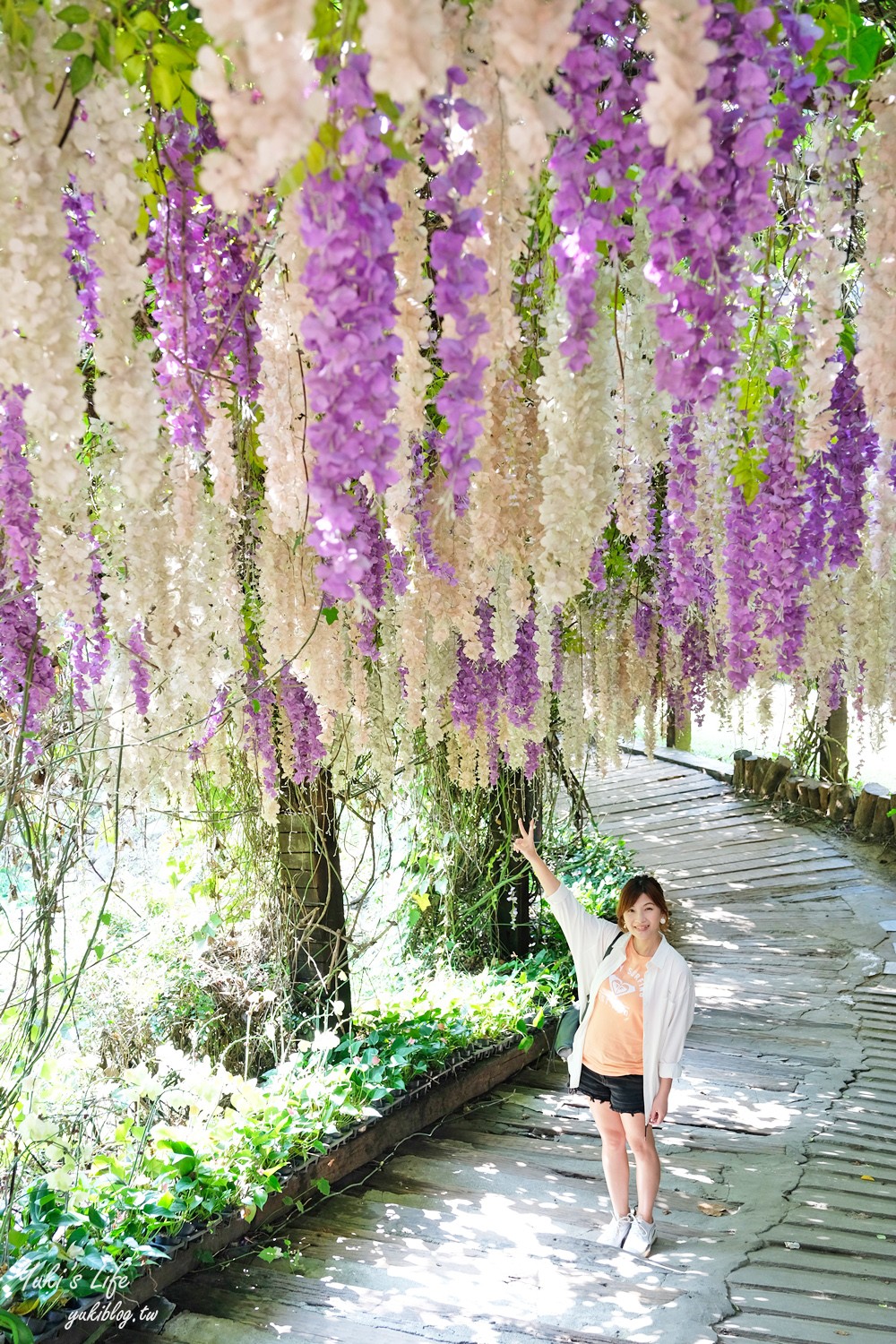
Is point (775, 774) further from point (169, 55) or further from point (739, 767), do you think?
point (169, 55)

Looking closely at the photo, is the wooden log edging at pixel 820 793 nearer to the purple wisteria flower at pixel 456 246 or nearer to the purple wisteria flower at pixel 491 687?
the purple wisteria flower at pixel 491 687

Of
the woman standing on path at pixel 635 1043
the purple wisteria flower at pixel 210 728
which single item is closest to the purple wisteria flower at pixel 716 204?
the woman standing on path at pixel 635 1043

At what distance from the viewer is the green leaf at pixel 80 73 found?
1.08 meters

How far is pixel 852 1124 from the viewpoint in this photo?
392 centimetres

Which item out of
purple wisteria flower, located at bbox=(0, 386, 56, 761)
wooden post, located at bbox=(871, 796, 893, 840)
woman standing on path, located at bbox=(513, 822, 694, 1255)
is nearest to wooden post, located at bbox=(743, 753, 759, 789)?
wooden post, located at bbox=(871, 796, 893, 840)

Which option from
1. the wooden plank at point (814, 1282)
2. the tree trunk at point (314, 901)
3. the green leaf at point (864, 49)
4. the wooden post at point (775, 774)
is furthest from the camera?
the wooden post at point (775, 774)

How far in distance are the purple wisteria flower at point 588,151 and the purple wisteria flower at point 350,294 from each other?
0.22 m

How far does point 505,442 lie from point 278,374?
35 centimetres

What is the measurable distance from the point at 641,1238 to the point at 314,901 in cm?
161

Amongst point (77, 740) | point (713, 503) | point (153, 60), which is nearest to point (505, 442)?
point (153, 60)

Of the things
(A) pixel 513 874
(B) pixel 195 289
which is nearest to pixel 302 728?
(B) pixel 195 289

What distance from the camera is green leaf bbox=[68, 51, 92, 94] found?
3.55ft

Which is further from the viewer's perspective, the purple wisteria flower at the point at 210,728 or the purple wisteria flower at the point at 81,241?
the purple wisteria flower at the point at 210,728

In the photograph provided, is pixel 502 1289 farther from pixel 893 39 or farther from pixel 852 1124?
pixel 893 39
